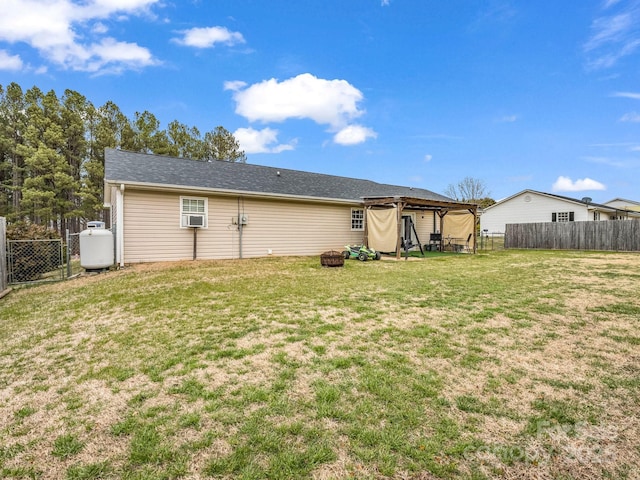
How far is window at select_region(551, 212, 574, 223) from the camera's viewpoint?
21469 mm

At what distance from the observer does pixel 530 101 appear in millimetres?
15078

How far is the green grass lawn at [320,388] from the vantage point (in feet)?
5.75

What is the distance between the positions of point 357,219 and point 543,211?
17.0m

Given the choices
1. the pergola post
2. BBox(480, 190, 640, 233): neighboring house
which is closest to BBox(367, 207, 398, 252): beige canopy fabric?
the pergola post

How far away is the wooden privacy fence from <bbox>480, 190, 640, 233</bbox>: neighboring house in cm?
503

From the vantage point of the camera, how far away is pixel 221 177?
11789 mm

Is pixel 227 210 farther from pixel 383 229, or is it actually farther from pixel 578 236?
pixel 578 236

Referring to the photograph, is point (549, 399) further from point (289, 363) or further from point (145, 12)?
point (145, 12)

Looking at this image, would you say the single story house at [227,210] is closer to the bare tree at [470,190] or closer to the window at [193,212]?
the window at [193,212]

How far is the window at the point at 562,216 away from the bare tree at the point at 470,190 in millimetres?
16131

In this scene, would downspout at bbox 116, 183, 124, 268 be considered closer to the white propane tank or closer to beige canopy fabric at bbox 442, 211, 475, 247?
the white propane tank

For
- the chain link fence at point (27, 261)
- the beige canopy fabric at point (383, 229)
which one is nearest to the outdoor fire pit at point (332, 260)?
the beige canopy fabric at point (383, 229)

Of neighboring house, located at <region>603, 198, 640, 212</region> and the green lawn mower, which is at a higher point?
neighboring house, located at <region>603, 198, 640, 212</region>

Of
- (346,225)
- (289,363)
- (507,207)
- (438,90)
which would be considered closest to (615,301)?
(289,363)
